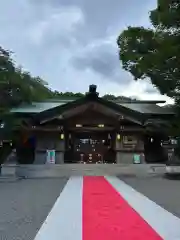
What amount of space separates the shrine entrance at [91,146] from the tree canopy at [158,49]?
5.77 metres

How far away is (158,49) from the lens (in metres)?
18.5

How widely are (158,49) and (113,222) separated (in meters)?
14.0

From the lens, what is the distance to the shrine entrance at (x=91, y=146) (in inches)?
955

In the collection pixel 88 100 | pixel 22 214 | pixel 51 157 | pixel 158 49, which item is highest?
pixel 158 49

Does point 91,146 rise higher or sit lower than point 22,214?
higher

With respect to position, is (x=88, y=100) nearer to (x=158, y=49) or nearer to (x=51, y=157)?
(x=51, y=157)

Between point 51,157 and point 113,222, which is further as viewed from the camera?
point 51,157

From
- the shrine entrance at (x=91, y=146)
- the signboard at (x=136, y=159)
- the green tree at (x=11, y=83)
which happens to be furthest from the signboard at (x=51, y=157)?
the signboard at (x=136, y=159)

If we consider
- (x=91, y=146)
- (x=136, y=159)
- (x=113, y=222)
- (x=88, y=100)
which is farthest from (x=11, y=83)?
(x=113, y=222)

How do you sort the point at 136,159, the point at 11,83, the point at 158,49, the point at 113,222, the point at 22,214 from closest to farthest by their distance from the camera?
1. the point at 113,222
2. the point at 22,214
3. the point at 11,83
4. the point at 158,49
5. the point at 136,159

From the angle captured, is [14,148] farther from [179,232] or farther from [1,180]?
[179,232]

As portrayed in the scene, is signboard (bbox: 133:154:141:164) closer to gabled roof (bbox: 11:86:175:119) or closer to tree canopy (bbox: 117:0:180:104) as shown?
gabled roof (bbox: 11:86:175:119)

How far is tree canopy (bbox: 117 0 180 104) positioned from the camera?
17531 mm

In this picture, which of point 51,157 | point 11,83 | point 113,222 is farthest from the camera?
point 51,157
